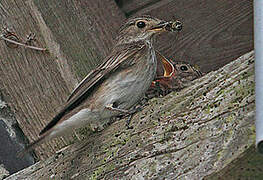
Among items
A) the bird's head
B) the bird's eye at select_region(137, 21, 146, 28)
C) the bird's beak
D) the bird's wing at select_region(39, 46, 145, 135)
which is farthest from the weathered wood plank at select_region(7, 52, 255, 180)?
the bird's eye at select_region(137, 21, 146, 28)

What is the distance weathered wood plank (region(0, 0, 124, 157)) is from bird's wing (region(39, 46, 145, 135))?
126mm

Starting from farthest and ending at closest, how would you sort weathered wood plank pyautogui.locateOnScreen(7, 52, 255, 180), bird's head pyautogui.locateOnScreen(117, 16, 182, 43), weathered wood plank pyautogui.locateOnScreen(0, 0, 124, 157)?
bird's head pyautogui.locateOnScreen(117, 16, 182, 43) < weathered wood plank pyautogui.locateOnScreen(0, 0, 124, 157) < weathered wood plank pyautogui.locateOnScreen(7, 52, 255, 180)

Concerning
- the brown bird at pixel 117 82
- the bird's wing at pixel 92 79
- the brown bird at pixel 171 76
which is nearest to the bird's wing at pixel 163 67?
the brown bird at pixel 171 76

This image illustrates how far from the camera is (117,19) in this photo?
4055 millimetres

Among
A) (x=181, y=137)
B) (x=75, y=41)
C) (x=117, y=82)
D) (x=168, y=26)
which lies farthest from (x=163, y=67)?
(x=181, y=137)

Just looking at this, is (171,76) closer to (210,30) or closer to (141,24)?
(141,24)

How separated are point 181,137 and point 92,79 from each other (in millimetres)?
1299

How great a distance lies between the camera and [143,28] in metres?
4.24

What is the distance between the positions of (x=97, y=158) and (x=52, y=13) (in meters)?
1.40

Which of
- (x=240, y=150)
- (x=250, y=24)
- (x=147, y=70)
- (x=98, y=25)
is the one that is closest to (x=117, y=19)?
(x=98, y=25)

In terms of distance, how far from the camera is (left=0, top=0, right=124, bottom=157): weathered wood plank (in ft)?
11.6

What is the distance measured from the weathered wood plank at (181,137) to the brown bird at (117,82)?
41 cm

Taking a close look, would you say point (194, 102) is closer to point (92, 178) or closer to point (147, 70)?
point (92, 178)

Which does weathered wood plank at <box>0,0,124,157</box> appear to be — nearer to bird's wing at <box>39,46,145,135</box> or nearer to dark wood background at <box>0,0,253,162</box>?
dark wood background at <box>0,0,253,162</box>
